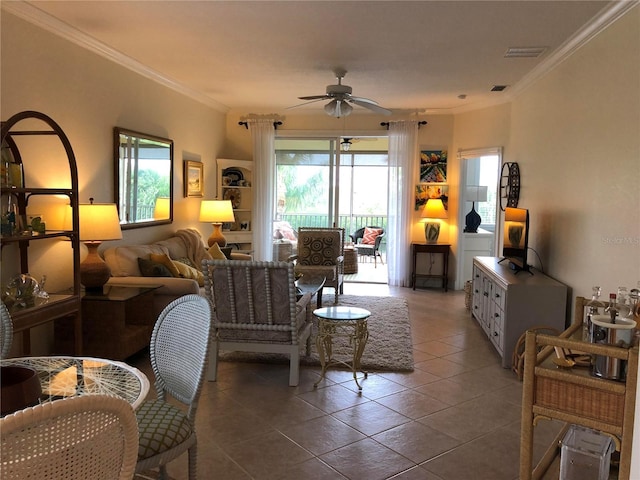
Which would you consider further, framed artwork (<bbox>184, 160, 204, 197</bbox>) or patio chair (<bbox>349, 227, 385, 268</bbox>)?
patio chair (<bbox>349, 227, 385, 268</bbox>)

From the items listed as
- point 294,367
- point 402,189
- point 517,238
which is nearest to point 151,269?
point 294,367

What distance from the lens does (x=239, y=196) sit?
7.90 metres

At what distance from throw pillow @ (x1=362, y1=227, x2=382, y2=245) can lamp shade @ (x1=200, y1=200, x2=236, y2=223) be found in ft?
12.9

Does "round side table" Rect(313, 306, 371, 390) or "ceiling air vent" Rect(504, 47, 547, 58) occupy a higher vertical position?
"ceiling air vent" Rect(504, 47, 547, 58)

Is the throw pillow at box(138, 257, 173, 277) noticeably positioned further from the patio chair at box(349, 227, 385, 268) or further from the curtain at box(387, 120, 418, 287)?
the patio chair at box(349, 227, 385, 268)

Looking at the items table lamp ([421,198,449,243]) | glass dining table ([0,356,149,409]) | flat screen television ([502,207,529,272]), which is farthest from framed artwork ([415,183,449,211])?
glass dining table ([0,356,149,409])

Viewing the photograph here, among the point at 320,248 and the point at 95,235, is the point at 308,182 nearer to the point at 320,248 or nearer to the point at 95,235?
the point at 320,248

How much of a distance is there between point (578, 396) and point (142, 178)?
14.9 feet

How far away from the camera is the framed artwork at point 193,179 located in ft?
21.0

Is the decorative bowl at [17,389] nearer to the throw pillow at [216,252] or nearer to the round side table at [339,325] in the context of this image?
the round side table at [339,325]

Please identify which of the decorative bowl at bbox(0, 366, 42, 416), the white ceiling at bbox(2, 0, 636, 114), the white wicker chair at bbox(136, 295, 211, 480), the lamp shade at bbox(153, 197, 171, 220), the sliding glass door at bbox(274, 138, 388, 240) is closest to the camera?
the decorative bowl at bbox(0, 366, 42, 416)

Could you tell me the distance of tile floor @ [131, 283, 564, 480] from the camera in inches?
102

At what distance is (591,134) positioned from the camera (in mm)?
3727

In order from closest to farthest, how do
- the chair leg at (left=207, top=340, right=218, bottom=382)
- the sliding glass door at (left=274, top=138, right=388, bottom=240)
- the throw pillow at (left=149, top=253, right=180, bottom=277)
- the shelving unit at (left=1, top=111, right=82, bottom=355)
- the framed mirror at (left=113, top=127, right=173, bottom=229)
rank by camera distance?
the shelving unit at (left=1, top=111, right=82, bottom=355), the chair leg at (left=207, top=340, right=218, bottom=382), the throw pillow at (left=149, top=253, right=180, bottom=277), the framed mirror at (left=113, top=127, right=173, bottom=229), the sliding glass door at (left=274, top=138, right=388, bottom=240)
